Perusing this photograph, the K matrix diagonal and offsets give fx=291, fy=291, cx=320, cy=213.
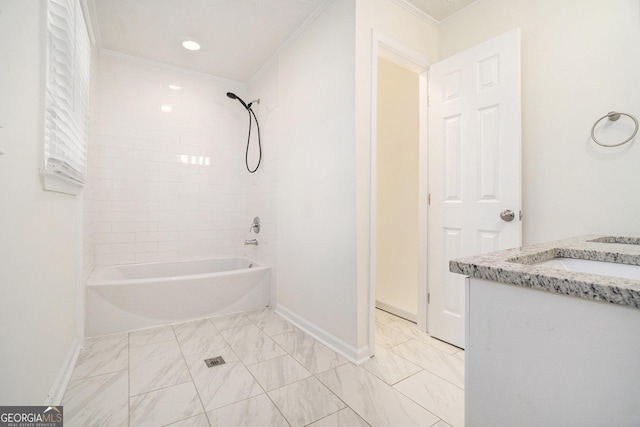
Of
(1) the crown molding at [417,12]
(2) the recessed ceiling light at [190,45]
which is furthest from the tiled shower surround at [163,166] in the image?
(1) the crown molding at [417,12]

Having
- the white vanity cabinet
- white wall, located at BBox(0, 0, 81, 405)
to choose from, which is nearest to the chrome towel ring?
the white vanity cabinet

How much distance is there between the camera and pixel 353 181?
6.24 ft

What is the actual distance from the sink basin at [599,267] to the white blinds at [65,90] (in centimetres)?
202

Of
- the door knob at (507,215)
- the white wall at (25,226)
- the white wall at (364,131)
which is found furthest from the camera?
the white wall at (364,131)

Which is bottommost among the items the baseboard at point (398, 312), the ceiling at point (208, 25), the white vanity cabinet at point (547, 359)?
the baseboard at point (398, 312)

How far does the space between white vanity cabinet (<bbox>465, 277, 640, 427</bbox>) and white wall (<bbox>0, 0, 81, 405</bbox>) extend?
53.5 inches

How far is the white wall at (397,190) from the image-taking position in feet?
8.81

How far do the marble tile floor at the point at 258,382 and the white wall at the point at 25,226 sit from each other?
1.07ft

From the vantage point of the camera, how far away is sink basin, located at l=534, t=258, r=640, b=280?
3.04ft

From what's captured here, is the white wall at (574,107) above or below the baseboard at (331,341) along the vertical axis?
above

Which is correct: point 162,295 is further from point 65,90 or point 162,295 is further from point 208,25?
point 208,25

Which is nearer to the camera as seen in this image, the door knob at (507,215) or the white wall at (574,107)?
the white wall at (574,107)

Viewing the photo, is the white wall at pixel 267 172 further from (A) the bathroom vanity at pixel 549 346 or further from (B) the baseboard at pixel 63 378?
(A) the bathroom vanity at pixel 549 346

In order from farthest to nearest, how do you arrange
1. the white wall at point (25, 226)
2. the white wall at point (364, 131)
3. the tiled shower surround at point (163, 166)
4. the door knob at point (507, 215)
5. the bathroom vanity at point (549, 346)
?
the tiled shower surround at point (163, 166)
the white wall at point (364, 131)
the door knob at point (507, 215)
the white wall at point (25, 226)
the bathroom vanity at point (549, 346)
